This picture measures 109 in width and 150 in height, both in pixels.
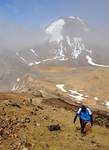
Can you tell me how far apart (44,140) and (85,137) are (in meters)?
2.61

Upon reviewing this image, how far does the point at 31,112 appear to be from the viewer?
2875 cm

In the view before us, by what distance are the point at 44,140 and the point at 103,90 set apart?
165m

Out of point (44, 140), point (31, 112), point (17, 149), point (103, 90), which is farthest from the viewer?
point (103, 90)

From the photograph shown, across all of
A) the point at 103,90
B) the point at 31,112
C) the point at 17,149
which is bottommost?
the point at 17,149

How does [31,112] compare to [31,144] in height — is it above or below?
above

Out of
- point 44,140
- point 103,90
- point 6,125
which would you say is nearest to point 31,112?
point 6,125

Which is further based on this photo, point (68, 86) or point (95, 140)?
point (68, 86)

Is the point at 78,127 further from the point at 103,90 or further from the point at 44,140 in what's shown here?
the point at 103,90

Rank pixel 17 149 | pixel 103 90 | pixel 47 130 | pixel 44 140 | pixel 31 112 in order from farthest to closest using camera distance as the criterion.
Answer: pixel 103 90, pixel 31 112, pixel 47 130, pixel 44 140, pixel 17 149

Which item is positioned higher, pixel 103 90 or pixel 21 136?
pixel 103 90

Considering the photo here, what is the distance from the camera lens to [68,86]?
188375 millimetres

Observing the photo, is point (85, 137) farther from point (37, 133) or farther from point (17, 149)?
point (17, 149)

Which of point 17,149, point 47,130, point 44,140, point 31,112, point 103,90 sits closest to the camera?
point 17,149

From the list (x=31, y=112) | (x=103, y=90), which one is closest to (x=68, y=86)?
(x=103, y=90)
